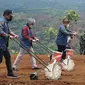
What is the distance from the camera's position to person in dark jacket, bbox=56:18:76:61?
1175 centimetres

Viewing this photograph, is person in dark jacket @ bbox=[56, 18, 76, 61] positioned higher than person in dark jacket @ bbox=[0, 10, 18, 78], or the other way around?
person in dark jacket @ bbox=[0, 10, 18, 78]

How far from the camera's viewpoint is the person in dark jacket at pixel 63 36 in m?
11.8

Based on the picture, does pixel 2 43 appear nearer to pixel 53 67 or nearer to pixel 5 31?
pixel 5 31

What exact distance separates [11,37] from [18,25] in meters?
120

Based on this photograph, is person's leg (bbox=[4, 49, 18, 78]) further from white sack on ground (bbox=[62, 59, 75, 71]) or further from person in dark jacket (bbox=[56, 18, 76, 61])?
white sack on ground (bbox=[62, 59, 75, 71])

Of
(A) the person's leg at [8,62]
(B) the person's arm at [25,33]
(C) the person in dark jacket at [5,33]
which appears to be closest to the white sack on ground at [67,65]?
(B) the person's arm at [25,33]

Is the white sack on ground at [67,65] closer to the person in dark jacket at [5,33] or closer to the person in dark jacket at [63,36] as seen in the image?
the person in dark jacket at [63,36]

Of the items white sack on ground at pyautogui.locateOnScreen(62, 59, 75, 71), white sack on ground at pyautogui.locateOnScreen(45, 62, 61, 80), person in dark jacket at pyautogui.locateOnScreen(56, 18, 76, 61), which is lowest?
white sack on ground at pyautogui.locateOnScreen(62, 59, 75, 71)

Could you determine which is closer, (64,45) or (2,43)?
(2,43)

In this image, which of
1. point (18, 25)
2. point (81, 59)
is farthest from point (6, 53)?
point (18, 25)

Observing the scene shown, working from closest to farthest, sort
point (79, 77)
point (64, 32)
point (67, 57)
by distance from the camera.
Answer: point (79, 77) < point (64, 32) < point (67, 57)

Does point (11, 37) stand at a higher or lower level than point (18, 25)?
higher

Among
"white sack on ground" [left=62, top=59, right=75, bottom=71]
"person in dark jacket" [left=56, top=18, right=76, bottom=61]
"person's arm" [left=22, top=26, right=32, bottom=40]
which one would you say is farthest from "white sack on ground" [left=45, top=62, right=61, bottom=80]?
"white sack on ground" [left=62, top=59, right=75, bottom=71]

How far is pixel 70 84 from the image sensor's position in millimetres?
9141
